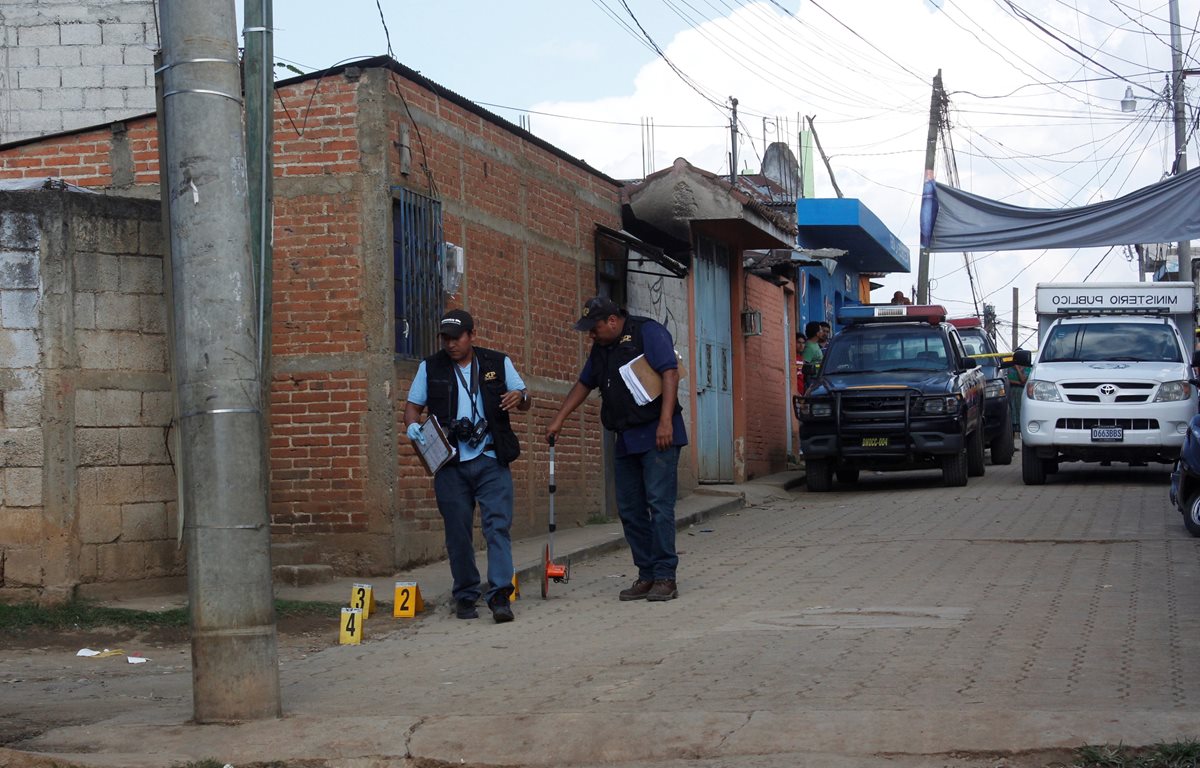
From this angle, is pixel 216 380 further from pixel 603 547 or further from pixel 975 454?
pixel 975 454

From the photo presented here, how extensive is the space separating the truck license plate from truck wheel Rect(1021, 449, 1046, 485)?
2.66ft

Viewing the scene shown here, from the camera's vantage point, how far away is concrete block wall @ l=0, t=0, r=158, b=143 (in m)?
13.8

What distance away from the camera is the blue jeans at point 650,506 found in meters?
9.12

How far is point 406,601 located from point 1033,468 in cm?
1046

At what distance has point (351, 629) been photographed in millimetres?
8352

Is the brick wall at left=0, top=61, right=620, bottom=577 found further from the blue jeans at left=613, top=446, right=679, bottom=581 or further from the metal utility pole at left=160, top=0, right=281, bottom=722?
the metal utility pole at left=160, top=0, right=281, bottom=722

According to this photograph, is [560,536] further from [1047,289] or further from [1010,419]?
[1010,419]

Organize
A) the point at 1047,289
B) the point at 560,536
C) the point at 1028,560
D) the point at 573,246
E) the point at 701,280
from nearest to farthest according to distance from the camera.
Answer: the point at 1028,560 → the point at 560,536 → the point at 573,246 → the point at 701,280 → the point at 1047,289

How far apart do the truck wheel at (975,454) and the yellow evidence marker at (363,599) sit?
38.1ft

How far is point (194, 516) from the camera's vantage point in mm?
5758

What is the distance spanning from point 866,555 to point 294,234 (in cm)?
506

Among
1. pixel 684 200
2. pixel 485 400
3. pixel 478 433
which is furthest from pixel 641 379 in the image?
pixel 684 200

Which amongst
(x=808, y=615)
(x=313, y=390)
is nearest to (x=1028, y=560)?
(x=808, y=615)

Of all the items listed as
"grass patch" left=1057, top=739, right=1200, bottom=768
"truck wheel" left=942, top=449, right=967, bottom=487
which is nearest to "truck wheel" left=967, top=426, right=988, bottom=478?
"truck wheel" left=942, top=449, right=967, bottom=487
